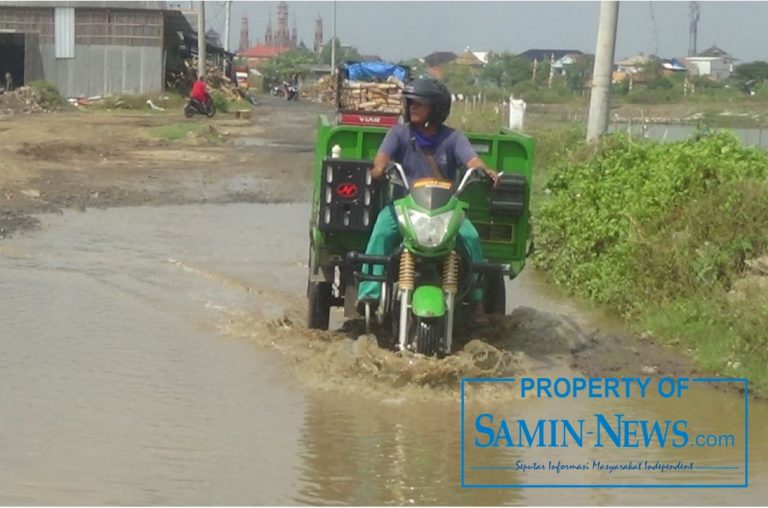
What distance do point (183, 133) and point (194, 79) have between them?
21.5 meters

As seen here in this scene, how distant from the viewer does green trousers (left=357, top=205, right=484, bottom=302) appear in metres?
7.74

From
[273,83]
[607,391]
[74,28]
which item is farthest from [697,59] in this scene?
[607,391]

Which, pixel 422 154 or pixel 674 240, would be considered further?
pixel 674 240

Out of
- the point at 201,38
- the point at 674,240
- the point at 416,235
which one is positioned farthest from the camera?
the point at 201,38

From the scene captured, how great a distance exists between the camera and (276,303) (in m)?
10.4

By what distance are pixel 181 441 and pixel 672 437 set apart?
8.59 ft

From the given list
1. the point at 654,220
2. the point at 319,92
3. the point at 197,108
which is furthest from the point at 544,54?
the point at 654,220

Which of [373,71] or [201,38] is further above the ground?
[201,38]

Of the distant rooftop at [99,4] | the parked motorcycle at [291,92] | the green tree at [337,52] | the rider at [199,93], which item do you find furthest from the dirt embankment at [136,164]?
the green tree at [337,52]

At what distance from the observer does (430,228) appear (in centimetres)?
726

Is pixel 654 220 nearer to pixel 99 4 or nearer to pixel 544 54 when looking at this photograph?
pixel 99 4

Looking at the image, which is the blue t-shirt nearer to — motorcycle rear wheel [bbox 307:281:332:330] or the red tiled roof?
motorcycle rear wheel [bbox 307:281:332:330]

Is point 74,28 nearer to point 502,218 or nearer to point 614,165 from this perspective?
point 614,165

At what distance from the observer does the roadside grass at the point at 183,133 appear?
26281 mm
